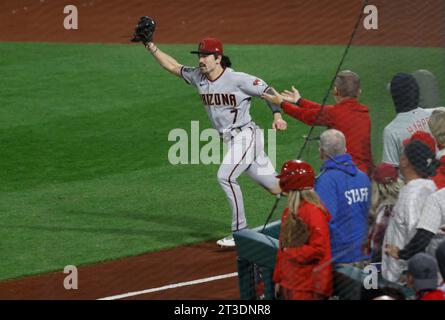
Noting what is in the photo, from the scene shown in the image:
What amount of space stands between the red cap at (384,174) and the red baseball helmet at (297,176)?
21.9 inches

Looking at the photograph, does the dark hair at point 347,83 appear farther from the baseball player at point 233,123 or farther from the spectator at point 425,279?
the baseball player at point 233,123

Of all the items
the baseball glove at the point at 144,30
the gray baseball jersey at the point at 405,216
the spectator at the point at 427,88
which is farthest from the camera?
the baseball glove at the point at 144,30

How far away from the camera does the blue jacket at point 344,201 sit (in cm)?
698

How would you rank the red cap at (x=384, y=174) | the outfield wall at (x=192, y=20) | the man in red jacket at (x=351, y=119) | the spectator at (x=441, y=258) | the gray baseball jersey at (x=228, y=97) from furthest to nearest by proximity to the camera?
1. the outfield wall at (x=192, y=20)
2. the gray baseball jersey at (x=228, y=97)
3. the man in red jacket at (x=351, y=119)
4. the red cap at (x=384, y=174)
5. the spectator at (x=441, y=258)

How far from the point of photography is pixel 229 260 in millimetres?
9625

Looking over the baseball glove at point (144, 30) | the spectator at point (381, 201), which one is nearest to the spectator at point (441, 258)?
the spectator at point (381, 201)

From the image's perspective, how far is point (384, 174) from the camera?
23.4ft

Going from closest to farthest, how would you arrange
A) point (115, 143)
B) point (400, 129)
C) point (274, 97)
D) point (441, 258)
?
point (441, 258) → point (400, 129) → point (274, 97) → point (115, 143)

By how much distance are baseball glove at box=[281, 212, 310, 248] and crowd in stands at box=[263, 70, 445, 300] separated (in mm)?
19

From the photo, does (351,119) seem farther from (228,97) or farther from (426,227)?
(228,97)

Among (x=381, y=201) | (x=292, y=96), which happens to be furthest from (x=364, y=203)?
(x=292, y=96)

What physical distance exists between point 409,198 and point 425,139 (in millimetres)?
640

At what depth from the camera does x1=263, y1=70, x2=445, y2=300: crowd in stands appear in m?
6.65
